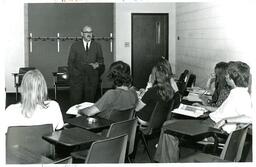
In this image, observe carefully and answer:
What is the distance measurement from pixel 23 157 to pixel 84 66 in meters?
3.09

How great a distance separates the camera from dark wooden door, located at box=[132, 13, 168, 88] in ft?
26.1

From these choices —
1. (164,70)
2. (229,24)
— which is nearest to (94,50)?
(164,70)

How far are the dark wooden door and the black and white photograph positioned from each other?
68 cm

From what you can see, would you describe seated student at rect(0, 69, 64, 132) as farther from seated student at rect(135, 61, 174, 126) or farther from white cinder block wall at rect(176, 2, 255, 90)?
white cinder block wall at rect(176, 2, 255, 90)

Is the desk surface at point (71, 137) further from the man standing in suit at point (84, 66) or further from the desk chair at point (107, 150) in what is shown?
the man standing in suit at point (84, 66)

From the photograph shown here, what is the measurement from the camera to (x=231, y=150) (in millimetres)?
2475

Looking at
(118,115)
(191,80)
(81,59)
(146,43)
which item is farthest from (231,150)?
(146,43)

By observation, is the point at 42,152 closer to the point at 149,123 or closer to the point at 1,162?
the point at 1,162

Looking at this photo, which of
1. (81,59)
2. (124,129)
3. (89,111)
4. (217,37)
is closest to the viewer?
(124,129)

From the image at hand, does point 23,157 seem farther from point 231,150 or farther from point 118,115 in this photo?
point 231,150

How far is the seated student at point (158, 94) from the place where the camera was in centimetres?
363

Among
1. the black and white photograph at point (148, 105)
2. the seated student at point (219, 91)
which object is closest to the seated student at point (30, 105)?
the black and white photograph at point (148, 105)

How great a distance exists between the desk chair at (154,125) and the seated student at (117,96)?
27 cm

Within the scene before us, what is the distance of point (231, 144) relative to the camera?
2422 millimetres
